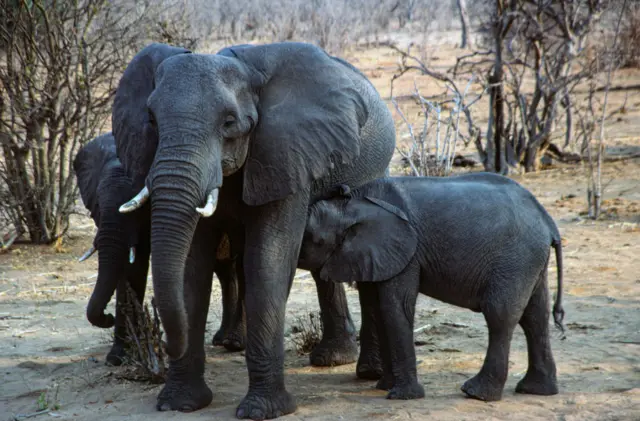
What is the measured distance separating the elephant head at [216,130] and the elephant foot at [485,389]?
4.20 feet

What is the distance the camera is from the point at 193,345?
4.77m

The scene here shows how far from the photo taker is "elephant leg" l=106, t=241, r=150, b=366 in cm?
559

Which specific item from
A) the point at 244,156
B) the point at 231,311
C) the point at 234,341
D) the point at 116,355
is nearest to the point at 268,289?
the point at 244,156

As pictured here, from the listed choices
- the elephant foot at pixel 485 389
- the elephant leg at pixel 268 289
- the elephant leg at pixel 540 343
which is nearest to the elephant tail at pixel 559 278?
the elephant leg at pixel 540 343

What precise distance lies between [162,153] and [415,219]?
1417mm

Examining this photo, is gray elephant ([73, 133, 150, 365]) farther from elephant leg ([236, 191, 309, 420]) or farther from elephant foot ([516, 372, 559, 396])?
elephant foot ([516, 372, 559, 396])

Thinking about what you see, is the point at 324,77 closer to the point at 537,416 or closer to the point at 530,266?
the point at 530,266

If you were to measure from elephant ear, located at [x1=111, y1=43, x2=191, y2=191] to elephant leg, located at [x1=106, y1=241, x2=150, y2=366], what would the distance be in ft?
3.72

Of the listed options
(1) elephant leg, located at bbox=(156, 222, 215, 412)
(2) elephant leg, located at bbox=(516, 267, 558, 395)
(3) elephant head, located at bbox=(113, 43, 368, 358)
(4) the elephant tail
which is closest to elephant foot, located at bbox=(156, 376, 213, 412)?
(1) elephant leg, located at bbox=(156, 222, 215, 412)

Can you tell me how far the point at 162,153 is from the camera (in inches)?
154

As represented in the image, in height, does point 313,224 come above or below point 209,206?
below

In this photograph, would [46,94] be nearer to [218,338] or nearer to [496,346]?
[218,338]

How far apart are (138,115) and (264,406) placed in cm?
152

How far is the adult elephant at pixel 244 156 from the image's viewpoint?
3959 millimetres
